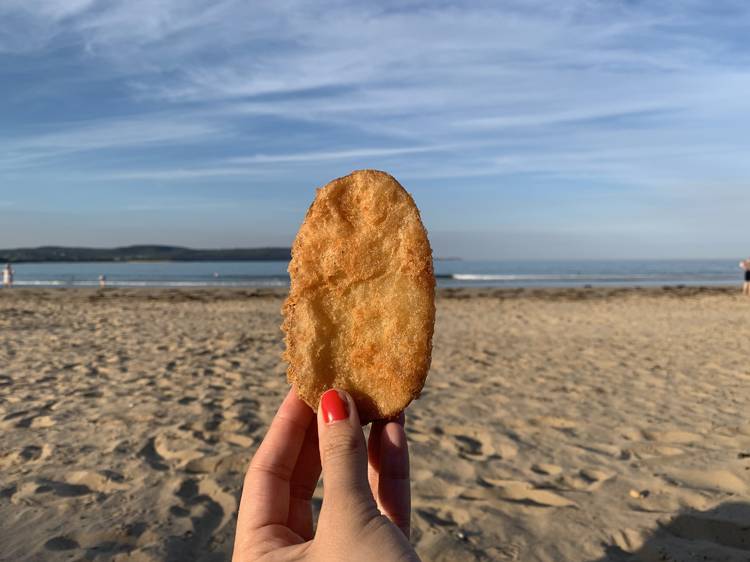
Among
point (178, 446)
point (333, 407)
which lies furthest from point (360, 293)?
point (178, 446)

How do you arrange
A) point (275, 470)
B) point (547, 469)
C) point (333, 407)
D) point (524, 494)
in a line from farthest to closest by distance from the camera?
1. point (547, 469)
2. point (524, 494)
3. point (275, 470)
4. point (333, 407)

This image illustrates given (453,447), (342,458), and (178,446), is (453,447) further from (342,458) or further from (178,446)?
(342,458)

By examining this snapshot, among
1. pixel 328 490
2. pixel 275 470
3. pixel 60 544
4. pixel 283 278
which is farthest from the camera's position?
pixel 283 278

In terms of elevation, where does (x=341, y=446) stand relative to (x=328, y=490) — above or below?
above

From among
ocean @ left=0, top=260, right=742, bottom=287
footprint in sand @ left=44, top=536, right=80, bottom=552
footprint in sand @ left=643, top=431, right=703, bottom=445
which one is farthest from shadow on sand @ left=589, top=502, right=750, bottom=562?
ocean @ left=0, top=260, right=742, bottom=287

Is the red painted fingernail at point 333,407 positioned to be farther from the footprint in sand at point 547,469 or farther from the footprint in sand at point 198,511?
the footprint in sand at point 547,469

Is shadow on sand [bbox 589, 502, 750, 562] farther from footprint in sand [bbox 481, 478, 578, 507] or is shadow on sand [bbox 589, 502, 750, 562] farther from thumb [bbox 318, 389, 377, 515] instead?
thumb [bbox 318, 389, 377, 515]

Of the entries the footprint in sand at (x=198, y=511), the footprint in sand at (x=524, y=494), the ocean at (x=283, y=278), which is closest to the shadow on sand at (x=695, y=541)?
the footprint in sand at (x=524, y=494)

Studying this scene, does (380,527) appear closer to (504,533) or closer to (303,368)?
(303,368)
